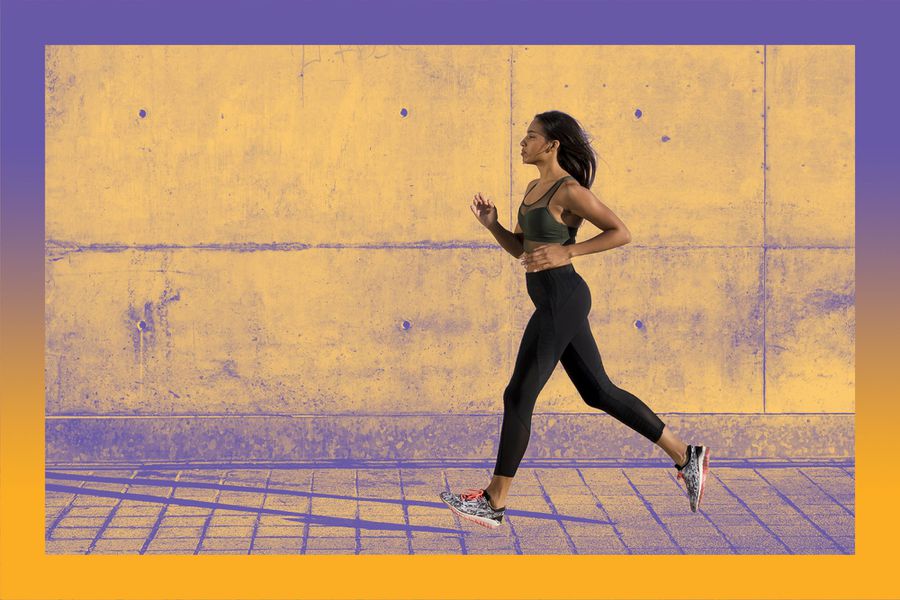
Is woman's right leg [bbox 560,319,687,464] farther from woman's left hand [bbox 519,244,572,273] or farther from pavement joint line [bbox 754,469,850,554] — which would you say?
pavement joint line [bbox 754,469,850,554]

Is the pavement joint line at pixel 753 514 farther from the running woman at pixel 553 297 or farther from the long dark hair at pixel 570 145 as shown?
the long dark hair at pixel 570 145

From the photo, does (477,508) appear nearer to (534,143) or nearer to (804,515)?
(534,143)

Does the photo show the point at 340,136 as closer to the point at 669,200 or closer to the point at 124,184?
the point at 124,184

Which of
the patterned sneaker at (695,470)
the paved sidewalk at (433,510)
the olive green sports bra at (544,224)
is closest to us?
the olive green sports bra at (544,224)

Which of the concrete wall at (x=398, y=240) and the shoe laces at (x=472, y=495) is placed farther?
the concrete wall at (x=398, y=240)

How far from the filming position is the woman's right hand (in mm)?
7871

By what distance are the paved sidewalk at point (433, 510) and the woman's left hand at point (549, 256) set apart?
4.76 ft

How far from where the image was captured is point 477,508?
7.60 meters

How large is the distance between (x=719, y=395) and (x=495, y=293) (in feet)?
5.24

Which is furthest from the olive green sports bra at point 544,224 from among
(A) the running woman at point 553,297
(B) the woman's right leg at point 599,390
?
(B) the woman's right leg at point 599,390

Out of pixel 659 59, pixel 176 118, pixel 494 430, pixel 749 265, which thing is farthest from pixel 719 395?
pixel 176 118

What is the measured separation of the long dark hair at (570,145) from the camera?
7.64 metres

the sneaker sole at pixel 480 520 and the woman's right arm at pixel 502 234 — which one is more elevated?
the woman's right arm at pixel 502 234

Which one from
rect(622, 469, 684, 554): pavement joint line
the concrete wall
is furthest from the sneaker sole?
the concrete wall
